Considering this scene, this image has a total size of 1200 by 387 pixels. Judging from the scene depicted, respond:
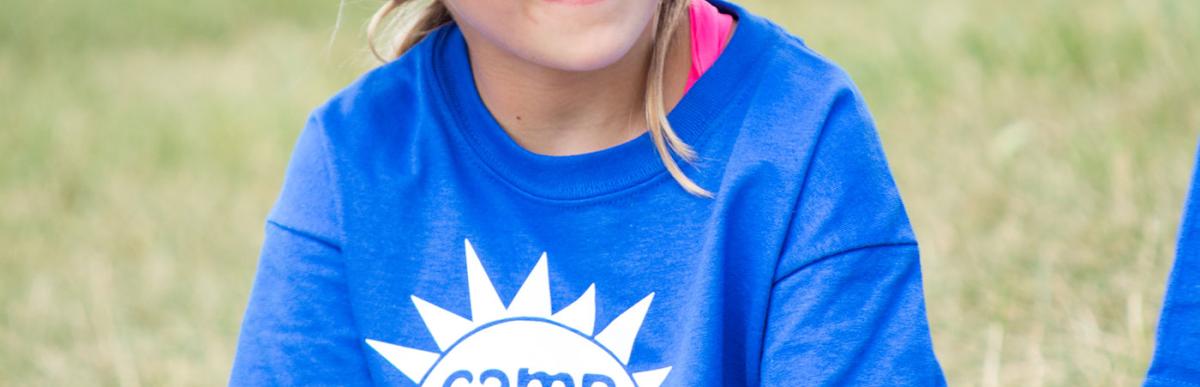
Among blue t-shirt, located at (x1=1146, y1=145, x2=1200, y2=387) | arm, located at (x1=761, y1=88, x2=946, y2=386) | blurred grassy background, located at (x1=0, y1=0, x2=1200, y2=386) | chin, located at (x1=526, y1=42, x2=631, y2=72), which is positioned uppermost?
blurred grassy background, located at (x1=0, y1=0, x2=1200, y2=386)

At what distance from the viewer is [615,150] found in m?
1.62

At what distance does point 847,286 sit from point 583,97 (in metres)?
0.40

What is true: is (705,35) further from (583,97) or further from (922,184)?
(922,184)

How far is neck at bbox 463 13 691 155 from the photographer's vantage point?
1.69 metres

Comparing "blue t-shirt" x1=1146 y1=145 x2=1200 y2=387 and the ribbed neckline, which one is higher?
the ribbed neckline

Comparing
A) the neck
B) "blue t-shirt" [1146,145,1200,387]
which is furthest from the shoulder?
"blue t-shirt" [1146,145,1200,387]

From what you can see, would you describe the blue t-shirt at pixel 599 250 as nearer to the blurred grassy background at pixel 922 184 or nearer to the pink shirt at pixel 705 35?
the pink shirt at pixel 705 35

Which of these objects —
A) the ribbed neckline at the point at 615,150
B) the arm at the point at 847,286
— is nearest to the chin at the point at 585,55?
the ribbed neckline at the point at 615,150

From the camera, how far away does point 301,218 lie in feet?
5.61

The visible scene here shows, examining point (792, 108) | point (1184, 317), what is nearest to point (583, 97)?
point (792, 108)

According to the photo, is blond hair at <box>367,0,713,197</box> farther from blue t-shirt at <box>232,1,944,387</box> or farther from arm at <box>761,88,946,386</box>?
arm at <box>761,88,946,386</box>

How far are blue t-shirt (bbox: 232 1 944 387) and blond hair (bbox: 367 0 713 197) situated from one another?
0.02 metres

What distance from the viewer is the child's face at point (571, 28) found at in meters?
1.53

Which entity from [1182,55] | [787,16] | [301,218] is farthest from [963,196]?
[787,16]
